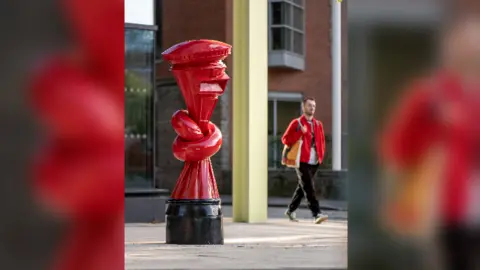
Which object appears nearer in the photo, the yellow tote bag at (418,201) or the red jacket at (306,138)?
the yellow tote bag at (418,201)

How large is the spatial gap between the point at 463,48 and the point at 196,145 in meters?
4.37

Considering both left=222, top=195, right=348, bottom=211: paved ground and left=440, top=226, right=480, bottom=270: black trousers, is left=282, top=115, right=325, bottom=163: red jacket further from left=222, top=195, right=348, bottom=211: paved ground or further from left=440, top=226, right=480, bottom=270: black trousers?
left=440, top=226, right=480, bottom=270: black trousers

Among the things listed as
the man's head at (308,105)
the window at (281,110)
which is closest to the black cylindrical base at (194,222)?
the man's head at (308,105)

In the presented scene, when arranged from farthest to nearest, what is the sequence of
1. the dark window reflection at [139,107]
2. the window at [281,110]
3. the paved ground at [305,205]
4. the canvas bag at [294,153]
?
the window at [281,110] < the paved ground at [305,205] < the dark window reflection at [139,107] < the canvas bag at [294,153]

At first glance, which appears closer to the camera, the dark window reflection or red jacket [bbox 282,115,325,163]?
red jacket [bbox 282,115,325,163]

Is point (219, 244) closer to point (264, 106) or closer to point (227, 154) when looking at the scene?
point (264, 106)

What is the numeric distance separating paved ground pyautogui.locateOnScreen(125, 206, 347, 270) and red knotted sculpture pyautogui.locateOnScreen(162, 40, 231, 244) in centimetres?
21

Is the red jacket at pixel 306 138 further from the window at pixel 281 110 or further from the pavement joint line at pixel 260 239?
the window at pixel 281 110

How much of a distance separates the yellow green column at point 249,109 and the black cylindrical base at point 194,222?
360 cm

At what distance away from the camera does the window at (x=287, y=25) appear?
82.3 ft

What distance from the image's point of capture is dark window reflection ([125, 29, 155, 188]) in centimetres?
1177

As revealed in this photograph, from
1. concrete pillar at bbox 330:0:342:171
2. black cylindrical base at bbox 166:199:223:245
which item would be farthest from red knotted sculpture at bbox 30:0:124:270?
concrete pillar at bbox 330:0:342:171

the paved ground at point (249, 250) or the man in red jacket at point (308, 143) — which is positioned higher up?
the man in red jacket at point (308, 143)

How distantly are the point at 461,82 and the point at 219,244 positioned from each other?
177 inches
